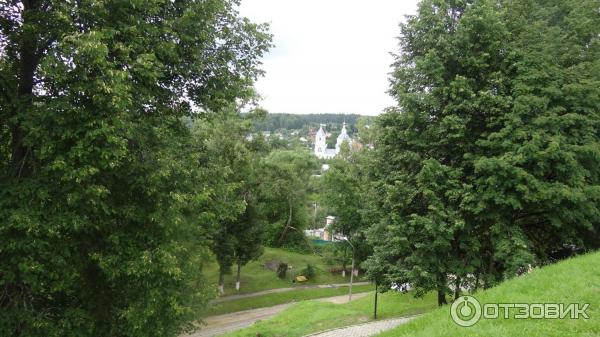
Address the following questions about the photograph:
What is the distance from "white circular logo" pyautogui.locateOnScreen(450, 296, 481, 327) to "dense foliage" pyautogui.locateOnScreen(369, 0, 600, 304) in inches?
195

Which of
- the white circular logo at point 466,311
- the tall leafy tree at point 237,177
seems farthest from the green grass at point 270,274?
the white circular logo at point 466,311

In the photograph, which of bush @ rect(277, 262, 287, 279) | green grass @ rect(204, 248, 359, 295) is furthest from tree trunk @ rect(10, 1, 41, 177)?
bush @ rect(277, 262, 287, 279)

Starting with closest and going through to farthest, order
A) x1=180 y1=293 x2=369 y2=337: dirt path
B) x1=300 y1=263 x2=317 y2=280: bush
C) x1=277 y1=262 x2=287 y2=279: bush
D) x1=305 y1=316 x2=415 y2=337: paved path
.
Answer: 1. x1=305 y1=316 x2=415 y2=337: paved path
2. x1=180 y1=293 x2=369 y2=337: dirt path
3. x1=277 y1=262 x2=287 y2=279: bush
4. x1=300 y1=263 x2=317 y2=280: bush

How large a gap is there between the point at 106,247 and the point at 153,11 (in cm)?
544

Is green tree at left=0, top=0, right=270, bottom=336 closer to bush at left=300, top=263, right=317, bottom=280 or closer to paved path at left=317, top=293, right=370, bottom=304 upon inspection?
paved path at left=317, top=293, right=370, bottom=304

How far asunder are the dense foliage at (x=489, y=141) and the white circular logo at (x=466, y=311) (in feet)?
16.3

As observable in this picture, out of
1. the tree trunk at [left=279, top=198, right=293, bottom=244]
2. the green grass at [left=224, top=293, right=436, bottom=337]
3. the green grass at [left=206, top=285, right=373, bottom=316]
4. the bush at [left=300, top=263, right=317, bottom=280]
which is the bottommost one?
the green grass at [left=206, top=285, right=373, bottom=316]

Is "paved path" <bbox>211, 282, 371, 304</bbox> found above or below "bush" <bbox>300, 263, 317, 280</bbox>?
below

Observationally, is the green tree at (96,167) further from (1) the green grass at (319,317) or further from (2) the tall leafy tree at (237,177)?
(2) the tall leafy tree at (237,177)

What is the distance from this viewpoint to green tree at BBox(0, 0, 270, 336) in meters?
8.35

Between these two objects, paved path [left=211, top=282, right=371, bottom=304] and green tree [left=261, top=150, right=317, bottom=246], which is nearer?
paved path [left=211, top=282, right=371, bottom=304]

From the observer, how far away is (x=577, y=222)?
14719 millimetres

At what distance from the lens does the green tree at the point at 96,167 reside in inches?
329

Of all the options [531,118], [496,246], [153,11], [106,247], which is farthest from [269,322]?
[153,11]
